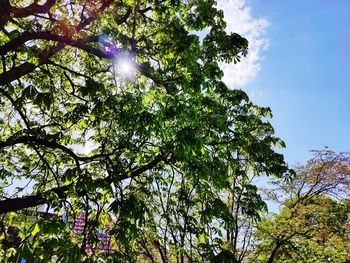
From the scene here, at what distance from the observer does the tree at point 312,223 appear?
39.5 feet

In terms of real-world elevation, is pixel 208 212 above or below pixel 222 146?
below

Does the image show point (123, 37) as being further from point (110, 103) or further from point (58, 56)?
point (58, 56)

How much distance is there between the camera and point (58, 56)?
7281mm

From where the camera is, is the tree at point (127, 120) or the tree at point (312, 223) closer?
the tree at point (127, 120)

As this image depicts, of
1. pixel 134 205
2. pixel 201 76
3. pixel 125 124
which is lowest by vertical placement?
pixel 134 205

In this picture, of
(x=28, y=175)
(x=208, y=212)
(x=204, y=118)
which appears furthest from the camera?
(x=28, y=175)

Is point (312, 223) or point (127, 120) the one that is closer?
point (127, 120)

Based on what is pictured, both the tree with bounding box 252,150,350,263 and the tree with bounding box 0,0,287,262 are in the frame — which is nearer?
the tree with bounding box 0,0,287,262

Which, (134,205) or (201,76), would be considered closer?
(134,205)

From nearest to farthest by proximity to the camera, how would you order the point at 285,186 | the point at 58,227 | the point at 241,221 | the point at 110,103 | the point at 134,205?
the point at 58,227
the point at 134,205
the point at 110,103
the point at 241,221
the point at 285,186

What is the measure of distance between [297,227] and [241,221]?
8.53 ft

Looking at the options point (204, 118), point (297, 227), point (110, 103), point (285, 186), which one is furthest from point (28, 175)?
point (285, 186)

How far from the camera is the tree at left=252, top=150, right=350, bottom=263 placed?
1205 cm

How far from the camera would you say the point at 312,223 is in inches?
511
